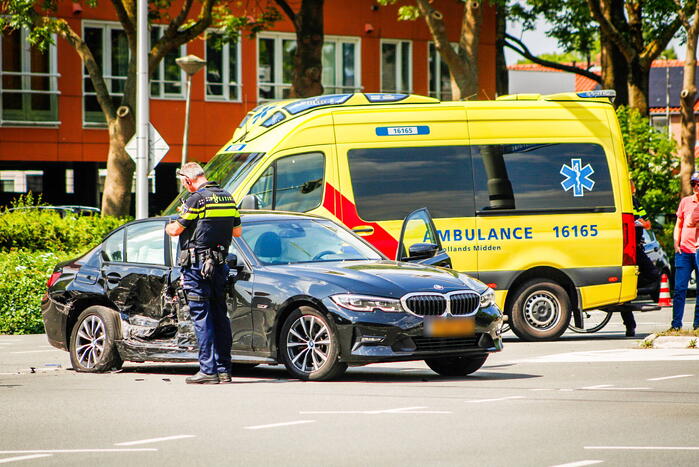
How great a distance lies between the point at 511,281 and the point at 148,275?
219 inches

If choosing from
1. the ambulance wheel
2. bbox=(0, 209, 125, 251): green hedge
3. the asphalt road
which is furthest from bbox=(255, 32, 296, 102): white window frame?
the asphalt road

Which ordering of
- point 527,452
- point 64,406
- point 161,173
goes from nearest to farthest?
1. point 527,452
2. point 64,406
3. point 161,173

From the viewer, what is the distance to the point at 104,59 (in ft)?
120

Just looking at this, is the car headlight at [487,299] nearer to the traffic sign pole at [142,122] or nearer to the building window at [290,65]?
the traffic sign pole at [142,122]

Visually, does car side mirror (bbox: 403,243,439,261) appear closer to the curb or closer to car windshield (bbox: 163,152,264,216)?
the curb

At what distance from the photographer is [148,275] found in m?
11.6

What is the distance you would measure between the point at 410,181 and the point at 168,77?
23173mm

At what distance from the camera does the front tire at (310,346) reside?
1042cm

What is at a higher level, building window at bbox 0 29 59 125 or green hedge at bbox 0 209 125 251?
building window at bbox 0 29 59 125

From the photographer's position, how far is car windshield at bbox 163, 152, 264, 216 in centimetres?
1539

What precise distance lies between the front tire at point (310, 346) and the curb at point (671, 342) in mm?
4571

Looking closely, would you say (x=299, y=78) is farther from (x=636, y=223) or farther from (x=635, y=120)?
(x=636, y=223)

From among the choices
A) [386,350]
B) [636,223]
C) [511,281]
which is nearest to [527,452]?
[386,350]

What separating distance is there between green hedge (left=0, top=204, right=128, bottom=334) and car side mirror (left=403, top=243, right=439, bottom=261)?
7.57 m
